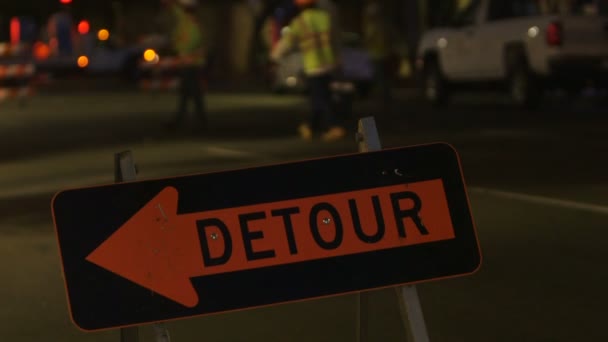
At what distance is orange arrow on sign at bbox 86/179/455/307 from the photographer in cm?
578

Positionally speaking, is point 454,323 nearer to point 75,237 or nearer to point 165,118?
point 75,237

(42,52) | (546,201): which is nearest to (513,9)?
(546,201)

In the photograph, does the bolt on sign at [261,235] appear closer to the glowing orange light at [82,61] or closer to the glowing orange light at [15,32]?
the glowing orange light at [15,32]

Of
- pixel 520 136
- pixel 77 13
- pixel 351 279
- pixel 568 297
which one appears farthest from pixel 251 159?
pixel 77 13

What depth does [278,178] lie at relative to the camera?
5.98 m

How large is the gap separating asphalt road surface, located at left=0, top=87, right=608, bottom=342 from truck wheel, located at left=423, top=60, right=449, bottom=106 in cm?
24

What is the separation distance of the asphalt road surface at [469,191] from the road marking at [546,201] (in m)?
0.02

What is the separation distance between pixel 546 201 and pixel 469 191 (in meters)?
0.96

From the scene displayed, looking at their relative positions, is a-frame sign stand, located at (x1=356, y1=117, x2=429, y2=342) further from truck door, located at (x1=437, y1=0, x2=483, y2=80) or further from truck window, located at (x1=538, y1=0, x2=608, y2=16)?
truck door, located at (x1=437, y1=0, x2=483, y2=80)

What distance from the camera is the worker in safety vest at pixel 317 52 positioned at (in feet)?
63.8

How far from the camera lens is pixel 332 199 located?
6004 mm

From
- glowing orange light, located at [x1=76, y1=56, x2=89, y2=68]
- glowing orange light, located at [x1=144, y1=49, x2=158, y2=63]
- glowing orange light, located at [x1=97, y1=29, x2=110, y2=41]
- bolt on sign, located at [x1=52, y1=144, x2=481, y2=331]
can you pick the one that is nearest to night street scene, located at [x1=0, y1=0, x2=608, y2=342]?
bolt on sign, located at [x1=52, y1=144, x2=481, y2=331]

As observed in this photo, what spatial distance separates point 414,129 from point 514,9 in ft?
16.1

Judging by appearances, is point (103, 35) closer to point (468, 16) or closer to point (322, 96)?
point (468, 16)
